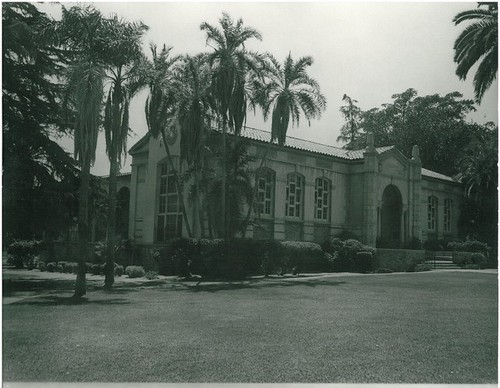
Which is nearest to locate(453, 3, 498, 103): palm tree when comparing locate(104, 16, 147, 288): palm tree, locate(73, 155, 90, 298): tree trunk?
locate(104, 16, 147, 288): palm tree

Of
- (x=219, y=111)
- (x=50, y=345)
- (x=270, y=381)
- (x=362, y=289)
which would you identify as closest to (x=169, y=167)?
(x=219, y=111)

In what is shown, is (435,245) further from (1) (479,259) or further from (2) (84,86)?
(2) (84,86)

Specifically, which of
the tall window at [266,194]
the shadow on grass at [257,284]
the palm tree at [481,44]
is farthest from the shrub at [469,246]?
Result: the tall window at [266,194]

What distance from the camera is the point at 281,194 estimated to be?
72.8 ft

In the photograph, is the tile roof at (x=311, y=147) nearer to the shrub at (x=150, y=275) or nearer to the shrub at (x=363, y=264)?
the shrub at (x=150, y=275)

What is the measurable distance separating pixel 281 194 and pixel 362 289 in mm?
8310

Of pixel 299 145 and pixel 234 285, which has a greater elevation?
pixel 299 145

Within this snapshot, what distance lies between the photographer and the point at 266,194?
21922mm

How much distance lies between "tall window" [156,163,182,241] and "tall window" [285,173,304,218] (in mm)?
5097

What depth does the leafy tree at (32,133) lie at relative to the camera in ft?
34.2

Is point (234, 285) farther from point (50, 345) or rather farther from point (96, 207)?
point (50, 345)

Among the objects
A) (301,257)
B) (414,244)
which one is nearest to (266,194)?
(301,257)

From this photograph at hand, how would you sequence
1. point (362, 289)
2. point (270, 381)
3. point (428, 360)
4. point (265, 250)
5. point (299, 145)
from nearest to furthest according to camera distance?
point (270, 381)
point (428, 360)
point (362, 289)
point (265, 250)
point (299, 145)

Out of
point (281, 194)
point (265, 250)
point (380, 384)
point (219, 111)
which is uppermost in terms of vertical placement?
point (219, 111)
